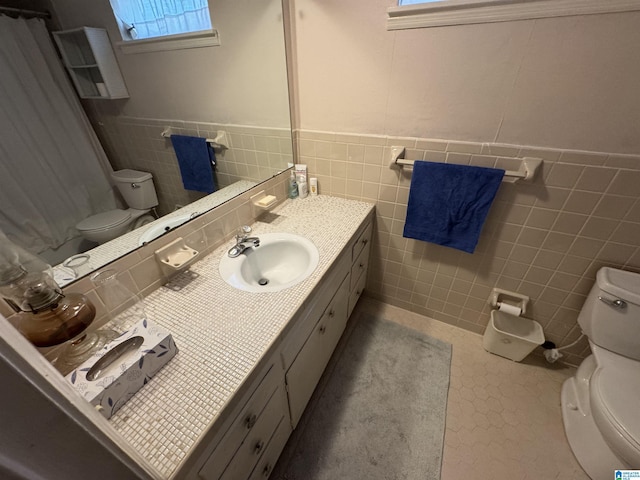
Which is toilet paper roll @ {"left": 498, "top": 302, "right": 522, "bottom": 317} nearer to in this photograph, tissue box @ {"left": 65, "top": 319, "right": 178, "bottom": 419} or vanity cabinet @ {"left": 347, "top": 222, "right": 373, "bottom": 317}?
vanity cabinet @ {"left": 347, "top": 222, "right": 373, "bottom": 317}

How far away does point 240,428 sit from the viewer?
697 mm

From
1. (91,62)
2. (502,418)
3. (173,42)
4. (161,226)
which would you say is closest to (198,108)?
(173,42)

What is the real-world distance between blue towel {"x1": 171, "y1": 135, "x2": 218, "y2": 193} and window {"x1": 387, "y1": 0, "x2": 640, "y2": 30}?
0.93m

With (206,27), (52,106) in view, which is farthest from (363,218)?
(52,106)

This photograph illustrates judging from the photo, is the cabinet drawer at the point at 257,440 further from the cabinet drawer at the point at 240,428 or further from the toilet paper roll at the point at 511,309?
the toilet paper roll at the point at 511,309

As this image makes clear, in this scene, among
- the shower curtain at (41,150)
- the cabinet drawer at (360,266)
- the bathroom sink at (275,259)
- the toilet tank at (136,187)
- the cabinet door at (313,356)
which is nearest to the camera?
the shower curtain at (41,150)

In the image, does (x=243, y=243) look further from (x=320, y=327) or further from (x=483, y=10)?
(x=483, y=10)

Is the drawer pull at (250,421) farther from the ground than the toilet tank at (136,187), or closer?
closer

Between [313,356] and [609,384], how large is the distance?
1161 mm

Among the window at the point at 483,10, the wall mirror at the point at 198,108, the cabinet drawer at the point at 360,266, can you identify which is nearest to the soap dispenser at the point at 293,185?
the wall mirror at the point at 198,108

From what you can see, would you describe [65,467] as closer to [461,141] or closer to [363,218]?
[363,218]

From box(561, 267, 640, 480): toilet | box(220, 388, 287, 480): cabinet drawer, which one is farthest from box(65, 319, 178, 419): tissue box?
box(561, 267, 640, 480): toilet

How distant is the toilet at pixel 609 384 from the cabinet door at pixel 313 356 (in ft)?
3.44

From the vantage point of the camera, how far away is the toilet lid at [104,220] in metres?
0.77
